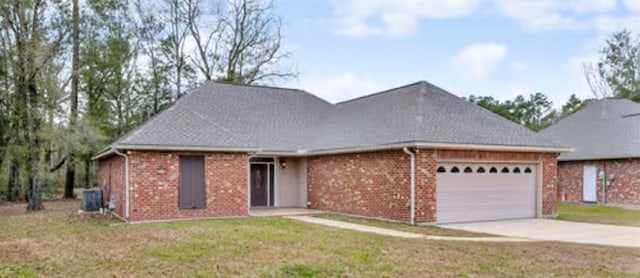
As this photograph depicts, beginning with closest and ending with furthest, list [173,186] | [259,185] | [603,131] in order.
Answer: [173,186] → [259,185] → [603,131]

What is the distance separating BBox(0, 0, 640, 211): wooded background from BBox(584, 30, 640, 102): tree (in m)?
1.36

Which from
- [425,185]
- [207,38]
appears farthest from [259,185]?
[207,38]

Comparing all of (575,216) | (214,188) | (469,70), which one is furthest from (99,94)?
(575,216)

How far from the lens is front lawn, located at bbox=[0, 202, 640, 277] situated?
698cm

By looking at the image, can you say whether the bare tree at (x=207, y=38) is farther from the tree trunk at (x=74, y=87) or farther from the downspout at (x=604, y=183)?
the downspout at (x=604, y=183)

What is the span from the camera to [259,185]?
707 inches

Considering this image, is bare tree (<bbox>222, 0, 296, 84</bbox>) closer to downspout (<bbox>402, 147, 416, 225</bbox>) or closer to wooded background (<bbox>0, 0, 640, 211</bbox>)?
wooded background (<bbox>0, 0, 640, 211</bbox>)

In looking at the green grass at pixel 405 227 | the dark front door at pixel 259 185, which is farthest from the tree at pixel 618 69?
the green grass at pixel 405 227

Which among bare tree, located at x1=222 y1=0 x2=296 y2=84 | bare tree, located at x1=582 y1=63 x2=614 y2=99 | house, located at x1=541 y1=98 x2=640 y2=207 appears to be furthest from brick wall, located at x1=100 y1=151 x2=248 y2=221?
bare tree, located at x1=582 y1=63 x2=614 y2=99

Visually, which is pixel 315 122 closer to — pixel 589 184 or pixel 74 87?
pixel 589 184

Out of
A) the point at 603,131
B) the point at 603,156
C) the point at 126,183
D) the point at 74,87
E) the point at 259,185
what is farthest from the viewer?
the point at 74,87

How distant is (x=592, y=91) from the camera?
39188mm

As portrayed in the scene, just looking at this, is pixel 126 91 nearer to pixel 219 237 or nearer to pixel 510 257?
pixel 219 237

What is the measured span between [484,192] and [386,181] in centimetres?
288
